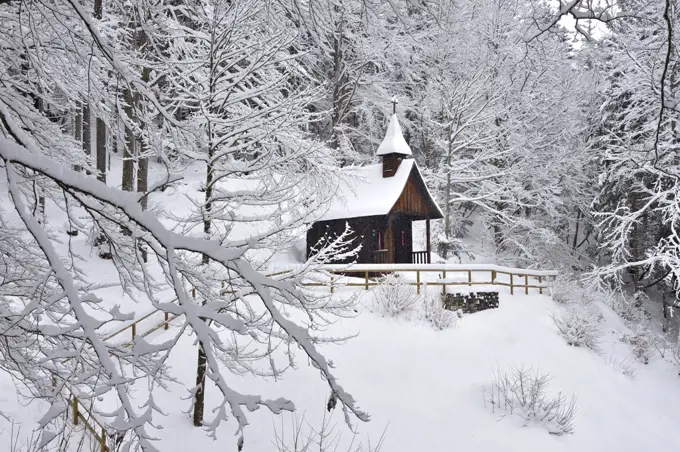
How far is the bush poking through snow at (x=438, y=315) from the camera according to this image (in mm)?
13477

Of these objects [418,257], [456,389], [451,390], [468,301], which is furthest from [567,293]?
[451,390]

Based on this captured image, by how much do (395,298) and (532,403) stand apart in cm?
438

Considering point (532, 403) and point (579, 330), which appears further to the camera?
point (579, 330)

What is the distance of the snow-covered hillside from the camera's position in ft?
31.1

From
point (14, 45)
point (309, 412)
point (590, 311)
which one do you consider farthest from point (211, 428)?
point (590, 311)

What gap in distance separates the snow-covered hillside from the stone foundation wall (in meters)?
0.35

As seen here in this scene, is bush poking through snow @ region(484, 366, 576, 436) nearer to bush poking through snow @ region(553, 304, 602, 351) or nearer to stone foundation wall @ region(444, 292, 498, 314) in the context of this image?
bush poking through snow @ region(553, 304, 602, 351)

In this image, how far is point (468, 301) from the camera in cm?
1473

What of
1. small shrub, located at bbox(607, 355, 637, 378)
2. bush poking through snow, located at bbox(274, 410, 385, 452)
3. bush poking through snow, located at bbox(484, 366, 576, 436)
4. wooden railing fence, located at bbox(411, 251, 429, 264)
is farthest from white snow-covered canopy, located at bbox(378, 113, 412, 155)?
bush poking through snow, located at bbox(274, 410, 385, 452)

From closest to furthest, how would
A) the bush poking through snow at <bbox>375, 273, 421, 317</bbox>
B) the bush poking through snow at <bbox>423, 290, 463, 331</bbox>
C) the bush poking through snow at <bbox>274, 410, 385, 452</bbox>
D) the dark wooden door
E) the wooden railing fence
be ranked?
1. the bush poking through snow at <bbox>274, 410, 385, 452</bbox>
2. the bush poking through snow at <bbox>423, 290, 463, 331</bbox>
3. the bush poking through snow at <bbox>375, 273, 421, 317</bbox>
4. the dark wooden door
5. the wooden railing fence

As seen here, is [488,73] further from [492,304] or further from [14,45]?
[14,45]

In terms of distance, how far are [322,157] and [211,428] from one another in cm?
1018

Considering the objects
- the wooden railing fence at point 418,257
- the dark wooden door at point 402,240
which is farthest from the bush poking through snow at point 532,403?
the wooden railing fence at point 418,257

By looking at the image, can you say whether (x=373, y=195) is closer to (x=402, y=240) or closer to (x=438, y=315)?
(x=402, y=240)
